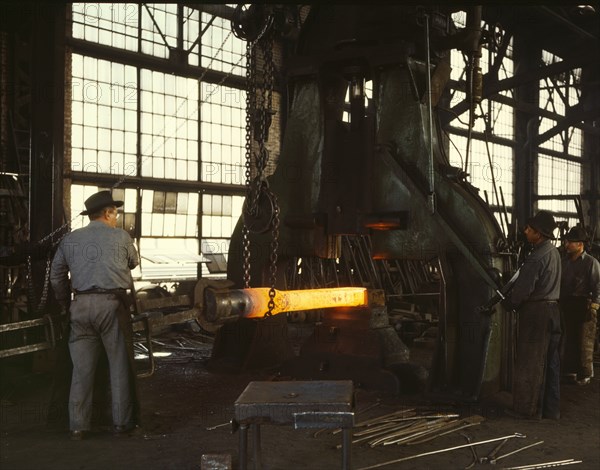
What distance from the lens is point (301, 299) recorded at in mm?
6156

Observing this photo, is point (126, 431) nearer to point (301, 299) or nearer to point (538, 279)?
point (301, 299)

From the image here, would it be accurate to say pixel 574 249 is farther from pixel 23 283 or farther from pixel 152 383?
pixel 23 283

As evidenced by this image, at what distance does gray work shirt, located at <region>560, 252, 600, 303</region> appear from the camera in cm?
820

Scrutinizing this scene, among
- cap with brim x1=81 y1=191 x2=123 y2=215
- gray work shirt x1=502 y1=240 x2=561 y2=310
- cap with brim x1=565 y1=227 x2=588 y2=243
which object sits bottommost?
gray work shirt x1=502 y1=240 x2=561 y2=310

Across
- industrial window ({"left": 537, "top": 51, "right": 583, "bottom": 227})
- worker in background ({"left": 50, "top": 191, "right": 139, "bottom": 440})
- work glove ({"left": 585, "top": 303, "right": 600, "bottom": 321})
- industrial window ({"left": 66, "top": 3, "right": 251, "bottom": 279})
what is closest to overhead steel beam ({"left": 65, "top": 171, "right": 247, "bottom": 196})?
industrial window ({"left": 66, "top": 3, "right": 251, "bottom": 279})

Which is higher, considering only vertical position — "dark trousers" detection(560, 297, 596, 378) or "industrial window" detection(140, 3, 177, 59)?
"industrial window" detection(140, 3, 177, 59)

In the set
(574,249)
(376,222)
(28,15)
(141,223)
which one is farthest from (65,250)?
(141,223)

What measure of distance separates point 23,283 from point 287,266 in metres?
3.00

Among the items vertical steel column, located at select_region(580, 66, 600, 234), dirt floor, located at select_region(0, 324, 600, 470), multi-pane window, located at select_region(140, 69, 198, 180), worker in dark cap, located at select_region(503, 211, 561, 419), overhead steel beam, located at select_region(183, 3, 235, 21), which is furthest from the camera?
vertical steel column, located at select_region(580, 66, 600, 234)

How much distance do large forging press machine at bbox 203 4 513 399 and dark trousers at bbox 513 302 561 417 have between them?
38 cm

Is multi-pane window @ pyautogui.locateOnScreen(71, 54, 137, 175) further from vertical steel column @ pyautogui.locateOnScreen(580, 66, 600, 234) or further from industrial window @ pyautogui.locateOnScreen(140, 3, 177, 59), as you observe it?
vertical steel column @ pyautogui.locateOnScreen(580, 66, 600, 234)

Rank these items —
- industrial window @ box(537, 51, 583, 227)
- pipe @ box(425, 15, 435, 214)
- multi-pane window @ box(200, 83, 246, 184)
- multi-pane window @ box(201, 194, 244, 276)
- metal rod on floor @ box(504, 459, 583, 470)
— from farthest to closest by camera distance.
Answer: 1. industrial window @ box(537, 51, 583, 227)
2. multi-pane window @ box(200, 83, 246, 184)
3. multi-pane window @ box(201, 194, 244, 276)
4. pipe @ box(425, 15, 435, 214)
5. metal rod on floor @ box(504, 459, 583, 470)

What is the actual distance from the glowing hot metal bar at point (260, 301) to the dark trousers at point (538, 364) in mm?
1702

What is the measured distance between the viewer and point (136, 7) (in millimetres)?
14102
